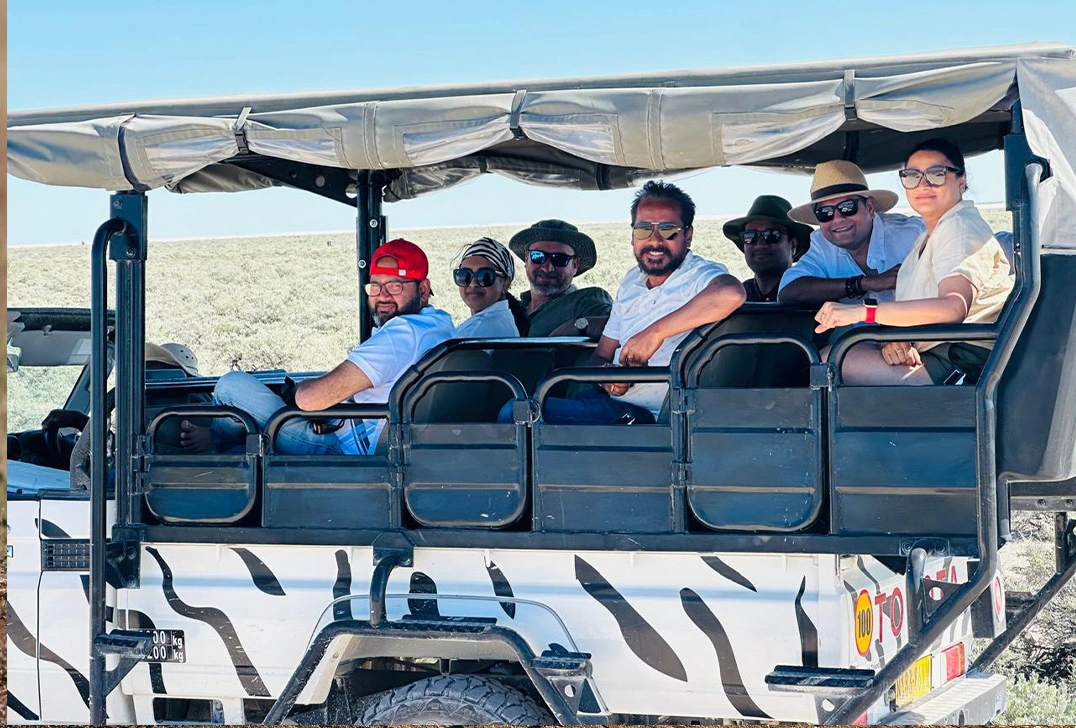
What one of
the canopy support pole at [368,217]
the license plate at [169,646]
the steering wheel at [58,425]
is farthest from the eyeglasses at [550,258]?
the license plate at [169,646]

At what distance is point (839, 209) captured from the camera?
16.2 ft

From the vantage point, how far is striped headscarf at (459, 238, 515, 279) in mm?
5676

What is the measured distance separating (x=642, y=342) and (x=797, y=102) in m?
0.94

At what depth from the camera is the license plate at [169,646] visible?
4211 mm

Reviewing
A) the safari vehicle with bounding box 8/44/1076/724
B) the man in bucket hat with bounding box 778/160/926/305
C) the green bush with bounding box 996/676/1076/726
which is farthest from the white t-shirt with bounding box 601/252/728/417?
the green bush with bounding box 996/676/1076/726

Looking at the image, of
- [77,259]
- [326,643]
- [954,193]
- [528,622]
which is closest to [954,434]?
[954,193]

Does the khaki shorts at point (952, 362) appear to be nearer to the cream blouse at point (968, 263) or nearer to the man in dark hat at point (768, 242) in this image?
the cream blouse at point (968, 263)

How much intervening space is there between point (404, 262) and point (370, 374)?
49cm

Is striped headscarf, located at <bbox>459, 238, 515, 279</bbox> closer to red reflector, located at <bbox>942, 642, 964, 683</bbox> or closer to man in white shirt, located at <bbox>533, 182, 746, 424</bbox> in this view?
man in white shirt, located at <bbox>533, 182, 746, 424</bbox>

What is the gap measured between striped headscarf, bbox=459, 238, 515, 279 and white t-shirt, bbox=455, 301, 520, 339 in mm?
444

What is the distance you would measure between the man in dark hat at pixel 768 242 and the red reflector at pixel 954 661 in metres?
1.55

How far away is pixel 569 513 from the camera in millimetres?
3877

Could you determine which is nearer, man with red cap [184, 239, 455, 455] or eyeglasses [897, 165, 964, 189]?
eyeglasses [897, 165, 964, 189]

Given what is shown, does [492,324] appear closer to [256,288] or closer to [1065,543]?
[1065,543]
